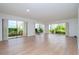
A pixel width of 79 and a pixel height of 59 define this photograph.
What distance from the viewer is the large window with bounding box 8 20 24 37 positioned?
42.1 feet

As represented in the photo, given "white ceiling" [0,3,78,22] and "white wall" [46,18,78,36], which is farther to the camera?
"white wall" [46,18,78,36]

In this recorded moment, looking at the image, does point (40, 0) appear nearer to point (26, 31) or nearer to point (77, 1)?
point (77, 1)

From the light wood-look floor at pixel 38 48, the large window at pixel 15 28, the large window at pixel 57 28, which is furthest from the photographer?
the large window at pixel 57 28

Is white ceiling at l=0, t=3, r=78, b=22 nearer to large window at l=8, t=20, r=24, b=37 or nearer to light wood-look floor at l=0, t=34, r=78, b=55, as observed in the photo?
light wood-look floor at l=0, t=34, r=78, b=55

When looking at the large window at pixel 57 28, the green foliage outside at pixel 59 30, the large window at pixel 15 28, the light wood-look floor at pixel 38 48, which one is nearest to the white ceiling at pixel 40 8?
the light wood-look floor at pixel 38 48

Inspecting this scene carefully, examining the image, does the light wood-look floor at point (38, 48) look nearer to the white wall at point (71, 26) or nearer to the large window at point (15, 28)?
the large window at point (15, 28)

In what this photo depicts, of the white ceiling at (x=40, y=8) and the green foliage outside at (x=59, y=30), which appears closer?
the white ceiling at (x=40, y=8)

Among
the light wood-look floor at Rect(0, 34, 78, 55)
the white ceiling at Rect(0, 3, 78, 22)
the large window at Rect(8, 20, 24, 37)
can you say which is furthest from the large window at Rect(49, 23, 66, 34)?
the light wood-look floor at Rect(0, 34, 78, 55)

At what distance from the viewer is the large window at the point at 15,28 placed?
42.1 feet

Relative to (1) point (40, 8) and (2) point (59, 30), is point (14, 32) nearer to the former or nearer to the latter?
(1) point (40, 8)

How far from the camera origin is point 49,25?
24188 millimetres

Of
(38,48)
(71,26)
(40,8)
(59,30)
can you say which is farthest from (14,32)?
(59,30)

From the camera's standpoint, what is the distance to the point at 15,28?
46.2 feet
